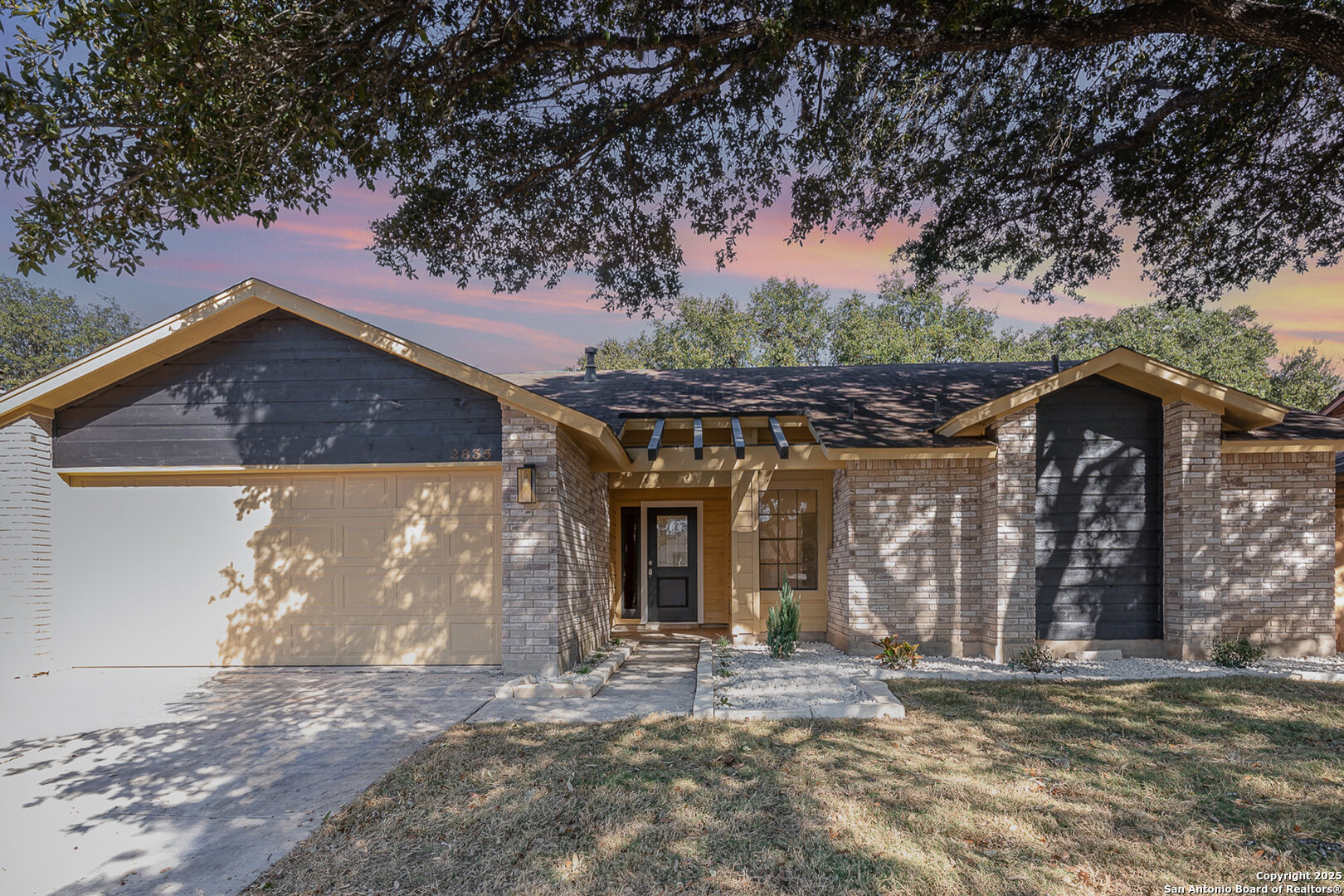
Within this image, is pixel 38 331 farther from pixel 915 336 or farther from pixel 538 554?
pixel 915 336

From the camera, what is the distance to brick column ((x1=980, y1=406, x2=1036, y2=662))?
29.2ft

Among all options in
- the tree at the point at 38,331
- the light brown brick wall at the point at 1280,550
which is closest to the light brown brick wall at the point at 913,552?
the light brown brick wall at the point at 1280,550

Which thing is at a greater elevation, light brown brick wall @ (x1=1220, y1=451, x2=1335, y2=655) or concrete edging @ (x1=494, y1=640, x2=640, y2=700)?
light brown brick wall @ (x1=1220, y1=451, x2=1335, y2=655)

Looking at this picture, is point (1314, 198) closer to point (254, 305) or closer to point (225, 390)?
point (254, 305)

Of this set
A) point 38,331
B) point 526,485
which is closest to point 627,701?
point 526,485

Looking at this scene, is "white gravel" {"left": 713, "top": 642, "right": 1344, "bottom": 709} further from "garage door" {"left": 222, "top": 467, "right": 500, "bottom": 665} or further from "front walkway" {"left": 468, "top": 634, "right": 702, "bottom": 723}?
"garage door" {"left": 222, "top": 467, "right": 500, "bottom": 665}

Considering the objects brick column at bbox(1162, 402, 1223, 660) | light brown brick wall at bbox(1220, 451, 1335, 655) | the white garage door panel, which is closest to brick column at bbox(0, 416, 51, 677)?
the white garage door panel

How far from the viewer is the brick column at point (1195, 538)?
881cm

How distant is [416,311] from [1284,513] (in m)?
47.6

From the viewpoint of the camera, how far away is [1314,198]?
9.40 m

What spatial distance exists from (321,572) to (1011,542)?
8615 millimetres

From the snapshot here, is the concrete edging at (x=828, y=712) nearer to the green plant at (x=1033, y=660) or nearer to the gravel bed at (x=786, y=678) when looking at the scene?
the gravel bed at (x=786, y=678)

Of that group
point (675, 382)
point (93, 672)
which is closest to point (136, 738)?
point (93, 672)

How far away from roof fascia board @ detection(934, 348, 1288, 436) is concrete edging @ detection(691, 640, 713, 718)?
14.3 feet
